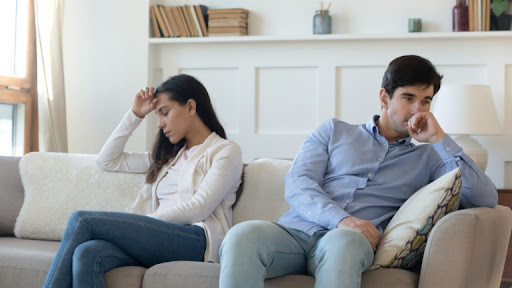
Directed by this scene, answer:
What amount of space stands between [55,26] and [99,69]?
374mm

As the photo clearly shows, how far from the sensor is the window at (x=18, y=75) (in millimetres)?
3965

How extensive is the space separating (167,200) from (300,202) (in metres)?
0.59

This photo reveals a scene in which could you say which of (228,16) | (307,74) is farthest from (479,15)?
(228,16)

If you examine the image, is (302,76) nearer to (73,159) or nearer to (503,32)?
(503,32)

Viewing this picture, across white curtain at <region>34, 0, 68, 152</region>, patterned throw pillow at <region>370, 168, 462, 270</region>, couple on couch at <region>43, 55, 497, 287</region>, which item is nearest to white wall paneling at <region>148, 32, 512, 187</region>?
white curtain at <region>34, 0, 68, 152</region>

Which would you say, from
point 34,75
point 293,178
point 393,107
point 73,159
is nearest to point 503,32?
point 393,107

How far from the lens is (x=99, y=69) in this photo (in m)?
4.32

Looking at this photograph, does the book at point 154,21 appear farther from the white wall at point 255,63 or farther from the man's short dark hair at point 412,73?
the man's short dark hair at point 412,73

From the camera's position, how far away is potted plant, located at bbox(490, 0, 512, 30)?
3793mm

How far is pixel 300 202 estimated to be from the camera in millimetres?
2105

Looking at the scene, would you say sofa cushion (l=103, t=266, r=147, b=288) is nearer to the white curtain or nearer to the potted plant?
the white curtain

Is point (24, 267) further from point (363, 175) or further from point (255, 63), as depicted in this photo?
point (255, 63)

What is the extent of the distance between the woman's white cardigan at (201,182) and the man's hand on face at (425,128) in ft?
2.06

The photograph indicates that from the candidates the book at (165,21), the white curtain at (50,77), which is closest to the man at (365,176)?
the book at (165,21)
